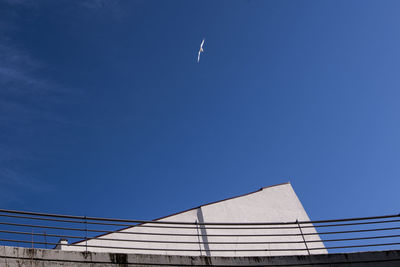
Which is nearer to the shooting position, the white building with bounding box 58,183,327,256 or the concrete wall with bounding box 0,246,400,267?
A: the concrete wall with bounding box 0,246,400,267

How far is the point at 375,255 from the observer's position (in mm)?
9070

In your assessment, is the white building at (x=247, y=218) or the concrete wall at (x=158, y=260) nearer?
the concrete wall at (x=158, y=260)

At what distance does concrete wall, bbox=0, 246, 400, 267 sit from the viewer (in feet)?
23.9

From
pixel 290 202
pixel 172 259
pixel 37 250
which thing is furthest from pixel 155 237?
pixel 37 250

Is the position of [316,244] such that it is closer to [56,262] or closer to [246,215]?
[246,215]

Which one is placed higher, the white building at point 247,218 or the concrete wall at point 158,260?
the white building at point 247,218

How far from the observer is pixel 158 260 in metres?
8.34

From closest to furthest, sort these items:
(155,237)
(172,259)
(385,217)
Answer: (172,259) < (385,217) < (155,237)

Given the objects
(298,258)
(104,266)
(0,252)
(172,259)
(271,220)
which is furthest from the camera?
(271,220)

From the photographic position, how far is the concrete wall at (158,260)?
286 inches

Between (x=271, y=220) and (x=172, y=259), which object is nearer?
(x=172, y=259)

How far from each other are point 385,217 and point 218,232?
26.4 ft

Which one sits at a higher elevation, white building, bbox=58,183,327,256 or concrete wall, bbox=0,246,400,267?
white building, bbox=58,183,327,256

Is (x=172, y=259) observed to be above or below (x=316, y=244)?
below
